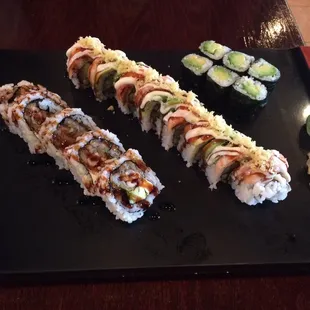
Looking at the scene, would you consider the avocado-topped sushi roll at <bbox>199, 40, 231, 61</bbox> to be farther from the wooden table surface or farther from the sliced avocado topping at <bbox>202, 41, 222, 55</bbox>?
the wooden table surface

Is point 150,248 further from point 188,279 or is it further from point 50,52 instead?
point 50,52

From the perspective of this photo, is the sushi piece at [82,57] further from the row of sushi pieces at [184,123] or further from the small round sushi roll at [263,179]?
the small round sushi roll at [263,179]

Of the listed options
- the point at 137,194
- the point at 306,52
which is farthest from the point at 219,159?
the point at 306,52

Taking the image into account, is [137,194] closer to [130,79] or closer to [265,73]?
[130,79]

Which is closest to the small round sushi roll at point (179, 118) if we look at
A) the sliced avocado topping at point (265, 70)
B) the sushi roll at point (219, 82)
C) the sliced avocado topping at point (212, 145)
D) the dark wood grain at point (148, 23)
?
the sliced avocado topping at point (212, 145)

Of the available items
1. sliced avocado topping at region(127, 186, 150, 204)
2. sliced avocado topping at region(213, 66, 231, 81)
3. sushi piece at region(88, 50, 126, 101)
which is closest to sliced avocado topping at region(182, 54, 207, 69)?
sliced avocado topping at region(213, 66, 231, 81)

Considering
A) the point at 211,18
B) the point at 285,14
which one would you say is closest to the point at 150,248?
the point at 211,18
